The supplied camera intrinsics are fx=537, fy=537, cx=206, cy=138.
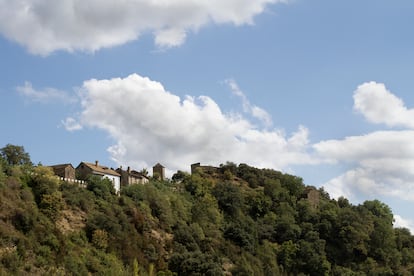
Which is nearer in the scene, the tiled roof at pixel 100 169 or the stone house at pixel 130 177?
the tiled roof at pixel 100 169

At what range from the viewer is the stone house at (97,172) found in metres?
71.6

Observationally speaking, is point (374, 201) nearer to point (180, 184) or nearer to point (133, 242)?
point (180, 184)

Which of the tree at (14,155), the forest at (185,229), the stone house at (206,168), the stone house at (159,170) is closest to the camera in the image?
the forest at (185,229)

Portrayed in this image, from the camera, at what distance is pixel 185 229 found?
64.6 metres

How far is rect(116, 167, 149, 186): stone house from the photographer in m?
77.2

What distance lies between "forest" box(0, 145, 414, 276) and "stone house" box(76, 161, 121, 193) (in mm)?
5216

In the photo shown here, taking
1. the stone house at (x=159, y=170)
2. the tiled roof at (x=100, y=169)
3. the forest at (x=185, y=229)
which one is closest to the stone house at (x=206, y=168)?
the forest at (x=185, y=229)

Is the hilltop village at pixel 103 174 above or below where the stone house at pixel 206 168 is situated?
below

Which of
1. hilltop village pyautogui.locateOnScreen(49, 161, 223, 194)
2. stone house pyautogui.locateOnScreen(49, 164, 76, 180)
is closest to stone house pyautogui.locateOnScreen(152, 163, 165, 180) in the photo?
hilltop village pyautogui.locateOnScreen(49, 161, 223, 194)

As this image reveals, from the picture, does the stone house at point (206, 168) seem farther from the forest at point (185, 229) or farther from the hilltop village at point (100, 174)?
the hilltop village at point (100, 174)

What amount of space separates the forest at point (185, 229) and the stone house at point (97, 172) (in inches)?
205

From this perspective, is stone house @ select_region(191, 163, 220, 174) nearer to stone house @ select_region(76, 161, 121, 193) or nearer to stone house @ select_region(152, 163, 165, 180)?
stone house @ select_region(152, 163, 165, 180)

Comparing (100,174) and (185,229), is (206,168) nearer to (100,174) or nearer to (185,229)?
(100,174)

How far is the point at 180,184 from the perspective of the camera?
271 feet
